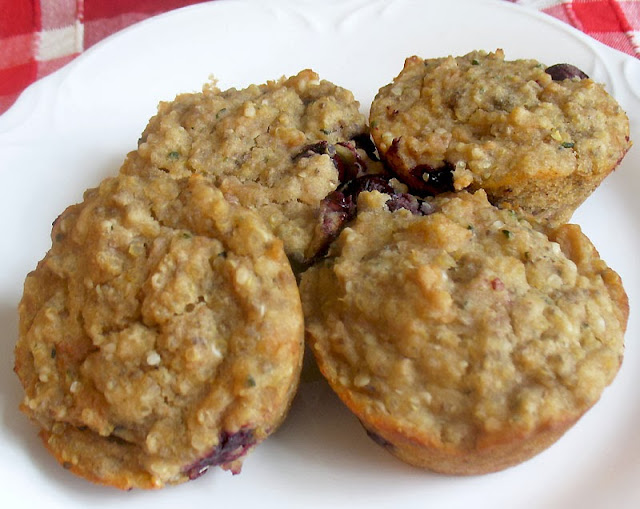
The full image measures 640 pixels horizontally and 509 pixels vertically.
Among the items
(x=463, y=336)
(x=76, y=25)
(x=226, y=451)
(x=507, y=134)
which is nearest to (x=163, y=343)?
(x=226, y=451)

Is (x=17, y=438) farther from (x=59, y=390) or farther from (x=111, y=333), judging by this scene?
(x=111, y=333)

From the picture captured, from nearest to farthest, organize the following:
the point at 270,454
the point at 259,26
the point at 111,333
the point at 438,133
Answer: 1. the point at 111,333
2. the point at 270,454
3. the point at 438,133
4. the point at 259,26

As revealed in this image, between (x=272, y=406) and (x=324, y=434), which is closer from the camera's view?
(x=272, y=406)

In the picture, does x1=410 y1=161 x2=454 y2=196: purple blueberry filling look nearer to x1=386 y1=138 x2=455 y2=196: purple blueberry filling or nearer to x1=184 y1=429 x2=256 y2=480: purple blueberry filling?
x1=386 y1=138 x2=455 y2=196: purple blueberry filling

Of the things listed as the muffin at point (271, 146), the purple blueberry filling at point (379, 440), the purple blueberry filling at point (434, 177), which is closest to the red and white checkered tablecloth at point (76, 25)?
the muffin at point (271, 146)

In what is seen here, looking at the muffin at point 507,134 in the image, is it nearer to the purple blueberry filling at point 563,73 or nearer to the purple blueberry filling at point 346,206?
the purple blueberry filling at point 563,73

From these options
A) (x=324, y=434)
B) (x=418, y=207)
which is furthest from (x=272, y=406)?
(x=418, y=207)

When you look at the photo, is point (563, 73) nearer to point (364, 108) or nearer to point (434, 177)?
point (434, 177)
